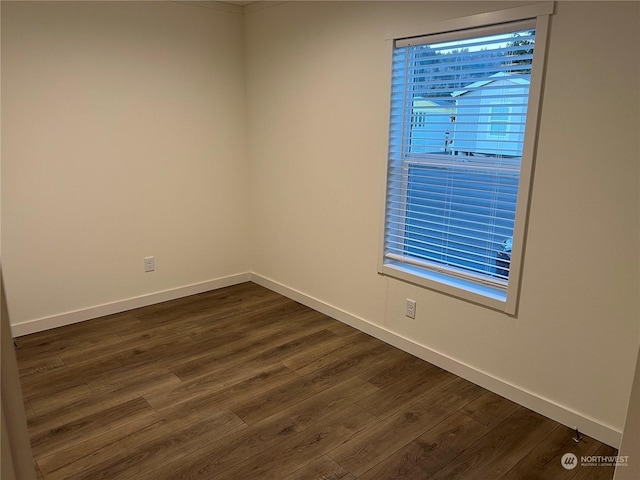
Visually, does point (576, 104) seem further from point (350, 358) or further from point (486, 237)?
point (350, 358)

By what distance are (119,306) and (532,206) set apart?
310 centimetres

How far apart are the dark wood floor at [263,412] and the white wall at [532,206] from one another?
247 mm

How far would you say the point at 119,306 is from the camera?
3750 mm

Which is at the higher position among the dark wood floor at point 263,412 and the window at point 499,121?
the window at point 499,121

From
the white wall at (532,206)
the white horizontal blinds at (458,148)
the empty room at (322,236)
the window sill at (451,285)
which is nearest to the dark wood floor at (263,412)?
the empty room at (322,236)

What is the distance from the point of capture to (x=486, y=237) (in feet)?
8.61

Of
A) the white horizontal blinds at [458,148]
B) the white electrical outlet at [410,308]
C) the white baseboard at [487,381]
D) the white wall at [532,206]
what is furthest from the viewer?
the white electrical outlet at [410,308]

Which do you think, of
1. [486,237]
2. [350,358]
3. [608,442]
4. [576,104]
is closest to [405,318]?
[350,358]

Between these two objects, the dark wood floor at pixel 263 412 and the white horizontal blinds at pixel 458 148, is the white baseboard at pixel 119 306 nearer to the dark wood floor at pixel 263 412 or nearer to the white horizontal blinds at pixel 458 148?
the dark wood floor at pixel 263 412

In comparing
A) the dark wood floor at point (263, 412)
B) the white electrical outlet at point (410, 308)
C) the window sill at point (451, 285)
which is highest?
the window sill at point (451, 285)

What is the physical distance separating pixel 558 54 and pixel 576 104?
25 centimetres

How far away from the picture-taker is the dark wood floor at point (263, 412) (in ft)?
6.89

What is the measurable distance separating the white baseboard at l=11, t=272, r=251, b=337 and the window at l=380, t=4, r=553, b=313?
1.80m

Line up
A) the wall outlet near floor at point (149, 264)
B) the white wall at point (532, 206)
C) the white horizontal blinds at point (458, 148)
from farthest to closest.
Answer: the wall outlet near floor at point (149, 264) → the white horizontal blinds at point (458, 148) → the white wall at point (532, 206)
